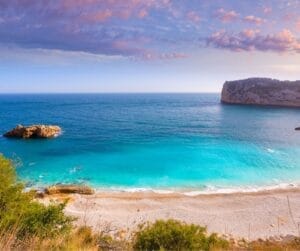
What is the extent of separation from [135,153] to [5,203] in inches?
1360

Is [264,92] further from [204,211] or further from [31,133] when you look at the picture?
[204,211]

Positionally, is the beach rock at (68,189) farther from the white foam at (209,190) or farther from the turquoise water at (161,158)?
the turquoise water at (161,158)

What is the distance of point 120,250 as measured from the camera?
11031 millimetres

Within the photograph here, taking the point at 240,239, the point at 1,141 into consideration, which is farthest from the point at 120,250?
the point at 1,141

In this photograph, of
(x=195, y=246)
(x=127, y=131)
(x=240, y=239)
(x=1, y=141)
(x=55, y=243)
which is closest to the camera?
(x=55, y=243)

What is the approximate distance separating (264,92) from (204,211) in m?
133

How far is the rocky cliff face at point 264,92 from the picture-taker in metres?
142

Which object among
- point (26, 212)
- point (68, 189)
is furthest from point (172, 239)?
point (68, 189)

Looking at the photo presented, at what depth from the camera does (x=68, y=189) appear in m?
30.6

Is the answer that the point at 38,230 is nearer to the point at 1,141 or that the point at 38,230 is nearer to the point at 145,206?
the point at 145,206

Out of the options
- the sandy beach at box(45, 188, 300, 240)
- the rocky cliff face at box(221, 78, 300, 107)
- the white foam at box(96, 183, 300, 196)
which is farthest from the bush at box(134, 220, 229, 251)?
the rocky cliff face at box(221, 78, 300, 107)

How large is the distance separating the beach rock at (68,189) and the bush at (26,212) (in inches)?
547

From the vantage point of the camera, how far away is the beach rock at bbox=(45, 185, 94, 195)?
3000 centimetres

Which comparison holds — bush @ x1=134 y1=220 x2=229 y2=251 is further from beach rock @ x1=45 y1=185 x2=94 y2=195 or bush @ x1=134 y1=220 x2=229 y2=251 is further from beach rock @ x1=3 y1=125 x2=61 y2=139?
beach rock @ x1=3 y1=125 x2=61 y2=139
